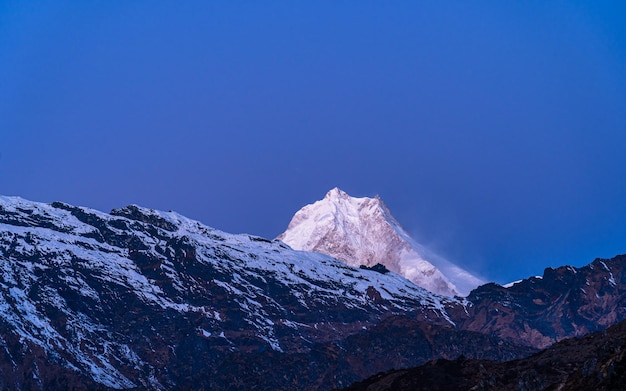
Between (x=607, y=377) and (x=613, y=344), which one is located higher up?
(x=613, y=344)

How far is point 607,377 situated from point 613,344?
2685 centimetres

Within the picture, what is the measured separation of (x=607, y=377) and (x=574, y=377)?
3051 centimetres

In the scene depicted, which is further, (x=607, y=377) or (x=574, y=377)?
(x=574, y=377)

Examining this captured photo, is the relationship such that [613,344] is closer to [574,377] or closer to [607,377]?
[574,377]

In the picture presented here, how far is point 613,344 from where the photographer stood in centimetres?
18938

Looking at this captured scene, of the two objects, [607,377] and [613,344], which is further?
[613,344]

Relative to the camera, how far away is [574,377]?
194m

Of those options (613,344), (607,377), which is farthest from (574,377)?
(607,377)

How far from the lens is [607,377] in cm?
16350

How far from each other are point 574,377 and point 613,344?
8.71 metres
